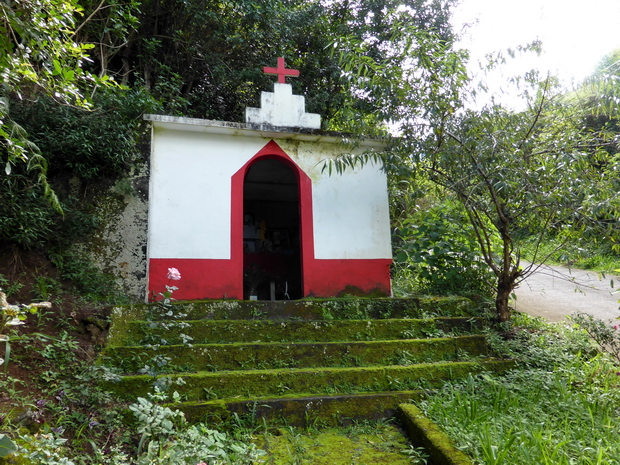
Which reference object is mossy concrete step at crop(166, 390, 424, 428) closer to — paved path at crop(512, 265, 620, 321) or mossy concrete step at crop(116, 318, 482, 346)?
mossy concrete step at crop(116, 318, 482, 346)

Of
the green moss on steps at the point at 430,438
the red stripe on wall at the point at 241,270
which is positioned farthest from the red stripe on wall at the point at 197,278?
the green moss on steps at the point at 430,438

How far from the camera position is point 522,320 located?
201 inches

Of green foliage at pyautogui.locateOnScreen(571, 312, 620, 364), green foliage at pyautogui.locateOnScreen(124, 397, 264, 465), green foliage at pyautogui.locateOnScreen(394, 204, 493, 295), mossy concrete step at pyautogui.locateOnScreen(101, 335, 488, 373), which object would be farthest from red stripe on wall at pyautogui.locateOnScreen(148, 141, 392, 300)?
green foliage at pyautogui.locateOnScreen(124, 397, 264, 465)

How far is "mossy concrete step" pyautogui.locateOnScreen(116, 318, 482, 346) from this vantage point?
3.94m

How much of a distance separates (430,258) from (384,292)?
77 cm

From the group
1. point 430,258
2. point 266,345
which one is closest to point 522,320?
point 430,258

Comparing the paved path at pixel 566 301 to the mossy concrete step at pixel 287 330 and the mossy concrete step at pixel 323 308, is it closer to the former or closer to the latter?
the mossy concrete step at pixel 323 308

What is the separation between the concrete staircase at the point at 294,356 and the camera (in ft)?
10.9

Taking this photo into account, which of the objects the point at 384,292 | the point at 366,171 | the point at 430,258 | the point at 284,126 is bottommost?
the point at 384,292

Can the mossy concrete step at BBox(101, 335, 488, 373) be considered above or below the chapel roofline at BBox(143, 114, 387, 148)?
below

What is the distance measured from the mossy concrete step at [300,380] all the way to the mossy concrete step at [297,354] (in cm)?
19

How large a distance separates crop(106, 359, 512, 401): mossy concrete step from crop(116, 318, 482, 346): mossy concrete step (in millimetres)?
558

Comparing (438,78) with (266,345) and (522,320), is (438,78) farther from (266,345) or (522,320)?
(266,345)

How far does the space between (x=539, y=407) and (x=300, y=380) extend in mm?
1815
